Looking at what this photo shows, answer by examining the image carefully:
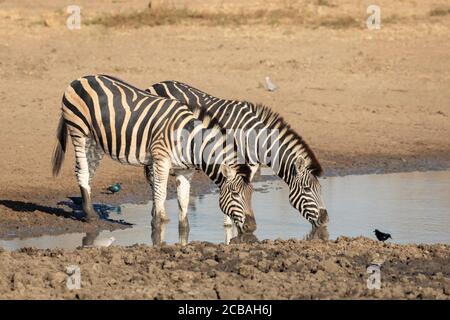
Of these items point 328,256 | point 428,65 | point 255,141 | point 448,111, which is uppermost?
point 428,65

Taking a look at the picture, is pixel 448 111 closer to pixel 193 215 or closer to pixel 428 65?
pixel 428 65

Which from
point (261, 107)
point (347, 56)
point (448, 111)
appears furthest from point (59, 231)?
point (347, 56)

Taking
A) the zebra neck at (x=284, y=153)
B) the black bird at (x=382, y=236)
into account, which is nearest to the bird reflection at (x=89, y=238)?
A: the zebra neck at (x=284, y=153)

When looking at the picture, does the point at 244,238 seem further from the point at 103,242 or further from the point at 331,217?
the point at 331,217

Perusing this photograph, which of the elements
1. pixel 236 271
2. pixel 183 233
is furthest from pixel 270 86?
pixel 236 271

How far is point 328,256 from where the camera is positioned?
901 cm

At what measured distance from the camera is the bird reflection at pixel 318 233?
36.2 feet

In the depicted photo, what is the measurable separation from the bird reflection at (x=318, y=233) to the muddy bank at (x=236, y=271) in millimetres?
1203

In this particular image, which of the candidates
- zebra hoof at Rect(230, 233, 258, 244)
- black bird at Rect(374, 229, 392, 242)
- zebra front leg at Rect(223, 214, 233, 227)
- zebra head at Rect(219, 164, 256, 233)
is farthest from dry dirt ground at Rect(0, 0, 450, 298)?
black bird at Rect(374, 229, 392, 242)

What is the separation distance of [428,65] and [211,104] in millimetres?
8967

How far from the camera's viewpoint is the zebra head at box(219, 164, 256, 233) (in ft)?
35.6

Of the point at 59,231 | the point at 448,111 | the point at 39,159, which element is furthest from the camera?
the point at 448,111

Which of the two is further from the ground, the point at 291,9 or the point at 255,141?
the point at 291,9

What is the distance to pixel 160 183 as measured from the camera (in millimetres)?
11352
